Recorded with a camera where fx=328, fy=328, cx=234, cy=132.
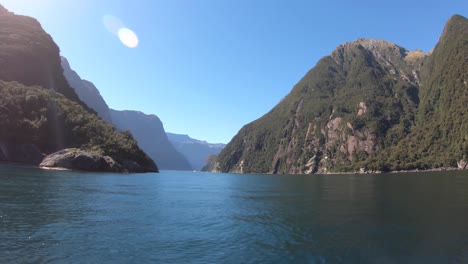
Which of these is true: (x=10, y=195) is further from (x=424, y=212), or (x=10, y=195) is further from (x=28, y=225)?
(x=424, y=212)

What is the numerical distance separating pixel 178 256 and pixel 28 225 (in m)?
16.4

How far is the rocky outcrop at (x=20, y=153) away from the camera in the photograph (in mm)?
137125

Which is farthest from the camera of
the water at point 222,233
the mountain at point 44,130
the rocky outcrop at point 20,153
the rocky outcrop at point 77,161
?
the mountain at point 44,130

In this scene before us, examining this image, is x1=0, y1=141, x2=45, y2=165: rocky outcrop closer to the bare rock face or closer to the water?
the bare rock face

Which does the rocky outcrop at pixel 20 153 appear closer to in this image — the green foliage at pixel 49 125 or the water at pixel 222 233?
the green foliage at pixel 49 125

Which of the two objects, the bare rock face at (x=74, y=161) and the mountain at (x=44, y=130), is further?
the mountain at (x=44, y=130)

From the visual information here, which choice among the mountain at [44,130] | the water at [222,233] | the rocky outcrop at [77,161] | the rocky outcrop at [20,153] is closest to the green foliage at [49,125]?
the mountain at [44,130]

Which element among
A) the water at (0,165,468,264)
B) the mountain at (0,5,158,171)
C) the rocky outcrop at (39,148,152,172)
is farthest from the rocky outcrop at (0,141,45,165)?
the water at (0,165,468,264)

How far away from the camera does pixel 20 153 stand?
14300cm

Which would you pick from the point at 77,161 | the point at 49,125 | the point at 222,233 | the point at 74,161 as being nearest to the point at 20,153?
the point at 49,125

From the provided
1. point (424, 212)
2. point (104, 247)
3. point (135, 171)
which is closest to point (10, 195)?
point (104, 247)

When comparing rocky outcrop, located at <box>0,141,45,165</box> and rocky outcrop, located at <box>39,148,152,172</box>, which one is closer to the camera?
rocky outcrop, located at <box>39,148,152,172</box>

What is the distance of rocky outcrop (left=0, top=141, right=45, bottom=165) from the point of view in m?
137

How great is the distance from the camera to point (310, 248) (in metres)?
26.4
